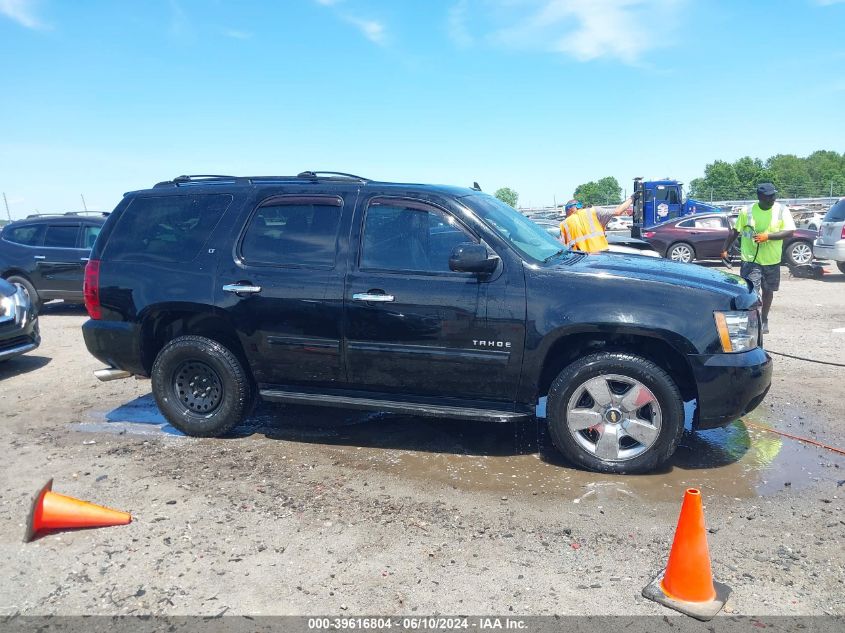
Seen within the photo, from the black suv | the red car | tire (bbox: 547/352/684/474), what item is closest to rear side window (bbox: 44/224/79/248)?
the black suv

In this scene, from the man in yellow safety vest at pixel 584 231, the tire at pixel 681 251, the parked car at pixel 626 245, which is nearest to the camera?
the parked car at pixel 626 245

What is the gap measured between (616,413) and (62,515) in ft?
11.0

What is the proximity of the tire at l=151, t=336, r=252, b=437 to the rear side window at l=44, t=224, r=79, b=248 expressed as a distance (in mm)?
7714

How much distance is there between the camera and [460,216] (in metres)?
4.55

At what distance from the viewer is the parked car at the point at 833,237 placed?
14.0 meters

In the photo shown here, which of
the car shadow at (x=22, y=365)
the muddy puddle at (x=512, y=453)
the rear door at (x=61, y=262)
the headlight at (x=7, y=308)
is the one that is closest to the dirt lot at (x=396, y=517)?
the muddy puddle at (x=512, y=453)

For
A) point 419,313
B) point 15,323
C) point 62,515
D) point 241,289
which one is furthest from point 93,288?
point 15,323

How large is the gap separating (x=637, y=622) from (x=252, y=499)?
2.33 metres

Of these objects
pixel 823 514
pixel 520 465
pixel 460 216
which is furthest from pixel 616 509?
pixel 460 216

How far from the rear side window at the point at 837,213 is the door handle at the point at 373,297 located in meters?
13.4

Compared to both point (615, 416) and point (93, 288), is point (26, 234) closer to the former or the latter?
point (93, 288)

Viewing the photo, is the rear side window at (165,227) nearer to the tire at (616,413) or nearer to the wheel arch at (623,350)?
the wheel arch at (623,350)

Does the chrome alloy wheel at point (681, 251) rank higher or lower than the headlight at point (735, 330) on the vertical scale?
lower

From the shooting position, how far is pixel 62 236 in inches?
456
